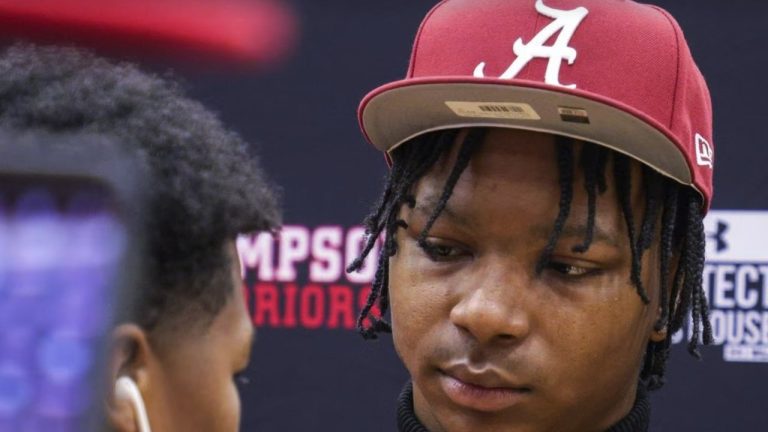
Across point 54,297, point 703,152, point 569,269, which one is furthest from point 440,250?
point 54,297

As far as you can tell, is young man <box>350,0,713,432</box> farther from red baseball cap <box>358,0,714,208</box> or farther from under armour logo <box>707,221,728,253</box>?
under armour logo <box>707,221,728,253</box>

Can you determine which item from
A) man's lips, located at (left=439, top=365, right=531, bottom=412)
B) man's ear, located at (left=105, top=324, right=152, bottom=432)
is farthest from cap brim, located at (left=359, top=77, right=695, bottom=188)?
man's ear, located at (left=105, top=324, right=152, bottom=432)

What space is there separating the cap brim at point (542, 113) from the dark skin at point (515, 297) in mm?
44

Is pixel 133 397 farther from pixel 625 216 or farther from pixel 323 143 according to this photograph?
pixel 323 143

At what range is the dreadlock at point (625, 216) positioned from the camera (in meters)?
1.54

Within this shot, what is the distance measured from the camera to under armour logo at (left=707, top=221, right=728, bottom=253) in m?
2.57

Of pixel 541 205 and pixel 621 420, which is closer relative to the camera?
pixel 541 205

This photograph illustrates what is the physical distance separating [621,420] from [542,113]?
494mm

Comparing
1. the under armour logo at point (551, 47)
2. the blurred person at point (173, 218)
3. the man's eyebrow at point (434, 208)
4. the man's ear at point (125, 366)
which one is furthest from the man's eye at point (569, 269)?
the man's ear at point (125, 366)

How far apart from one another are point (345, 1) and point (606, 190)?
4.32ft

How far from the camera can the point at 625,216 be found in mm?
1557

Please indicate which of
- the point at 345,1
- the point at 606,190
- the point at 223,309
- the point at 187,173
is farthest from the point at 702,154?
the point at 345,1

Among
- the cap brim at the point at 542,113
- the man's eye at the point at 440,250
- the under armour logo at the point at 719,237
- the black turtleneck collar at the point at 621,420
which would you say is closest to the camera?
the cap brim at the point at 542,113

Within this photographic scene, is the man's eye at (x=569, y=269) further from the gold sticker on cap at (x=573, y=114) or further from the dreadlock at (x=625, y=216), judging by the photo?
the gold sticker on cap at (x=573, y=114)
